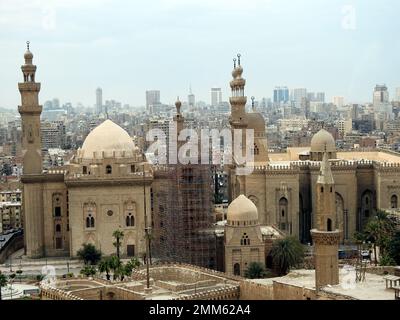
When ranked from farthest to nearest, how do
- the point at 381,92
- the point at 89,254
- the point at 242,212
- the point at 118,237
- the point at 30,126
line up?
the point at 30,126
the point at 118,237
the point at 89,254
the point at 242,212
the point at 381,92

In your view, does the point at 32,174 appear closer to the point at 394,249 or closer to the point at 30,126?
the point at 30,126

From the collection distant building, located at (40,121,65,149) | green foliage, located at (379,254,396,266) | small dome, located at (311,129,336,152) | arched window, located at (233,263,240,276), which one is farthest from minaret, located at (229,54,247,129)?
distant building, located at (40,121,65,149)

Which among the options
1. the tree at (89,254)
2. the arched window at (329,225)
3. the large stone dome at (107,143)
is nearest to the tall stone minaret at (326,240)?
the arched window at (329,225)

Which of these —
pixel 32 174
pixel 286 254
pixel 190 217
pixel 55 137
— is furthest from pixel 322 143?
pixel 55 137

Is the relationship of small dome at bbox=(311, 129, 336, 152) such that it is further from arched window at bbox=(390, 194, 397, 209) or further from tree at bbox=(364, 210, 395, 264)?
tree at bbox=(364, 210, 395, 264)

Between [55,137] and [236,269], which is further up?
[55,137]

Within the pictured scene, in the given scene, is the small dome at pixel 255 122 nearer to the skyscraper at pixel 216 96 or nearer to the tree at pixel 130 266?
the skyscraper at pixel 216 96

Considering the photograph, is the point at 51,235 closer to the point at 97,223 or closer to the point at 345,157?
the point at 97,223

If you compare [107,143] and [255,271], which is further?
[107,143]
